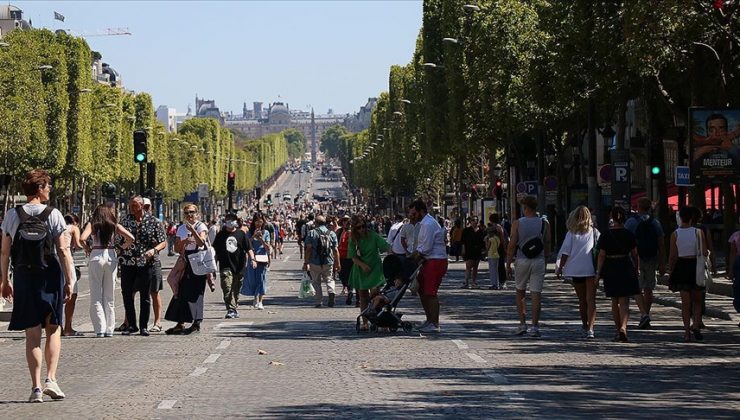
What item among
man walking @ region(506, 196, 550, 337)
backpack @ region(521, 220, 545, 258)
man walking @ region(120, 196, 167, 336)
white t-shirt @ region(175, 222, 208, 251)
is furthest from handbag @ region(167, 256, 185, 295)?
backpack @ region(521, 220, 545, 258)

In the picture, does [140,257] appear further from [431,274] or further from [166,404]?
[166,404]

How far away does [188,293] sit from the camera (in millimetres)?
24203

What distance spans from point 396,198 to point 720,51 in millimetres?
99872

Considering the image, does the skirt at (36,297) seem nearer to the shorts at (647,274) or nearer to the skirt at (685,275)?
the skirt at (685,275)

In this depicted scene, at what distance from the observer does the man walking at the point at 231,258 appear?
2842cm

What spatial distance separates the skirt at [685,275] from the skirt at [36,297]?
10.4m

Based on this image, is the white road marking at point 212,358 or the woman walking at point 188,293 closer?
the white road marking at point 212,358

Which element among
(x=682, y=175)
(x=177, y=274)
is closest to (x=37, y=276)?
(x=177, y=274)

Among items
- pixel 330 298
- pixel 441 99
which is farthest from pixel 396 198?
pixel 330 298

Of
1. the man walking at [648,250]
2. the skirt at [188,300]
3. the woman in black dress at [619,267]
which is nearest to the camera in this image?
the woman in black dress at [619,267]

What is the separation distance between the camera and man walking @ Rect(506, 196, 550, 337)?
2275 cm

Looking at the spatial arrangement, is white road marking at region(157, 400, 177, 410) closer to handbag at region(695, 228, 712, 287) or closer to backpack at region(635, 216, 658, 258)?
handbag at region(695, 228, 712, 287)

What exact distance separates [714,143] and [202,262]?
1281cm

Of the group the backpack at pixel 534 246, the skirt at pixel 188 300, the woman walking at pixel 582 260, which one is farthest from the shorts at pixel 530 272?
the skirt at pixel 188 300
